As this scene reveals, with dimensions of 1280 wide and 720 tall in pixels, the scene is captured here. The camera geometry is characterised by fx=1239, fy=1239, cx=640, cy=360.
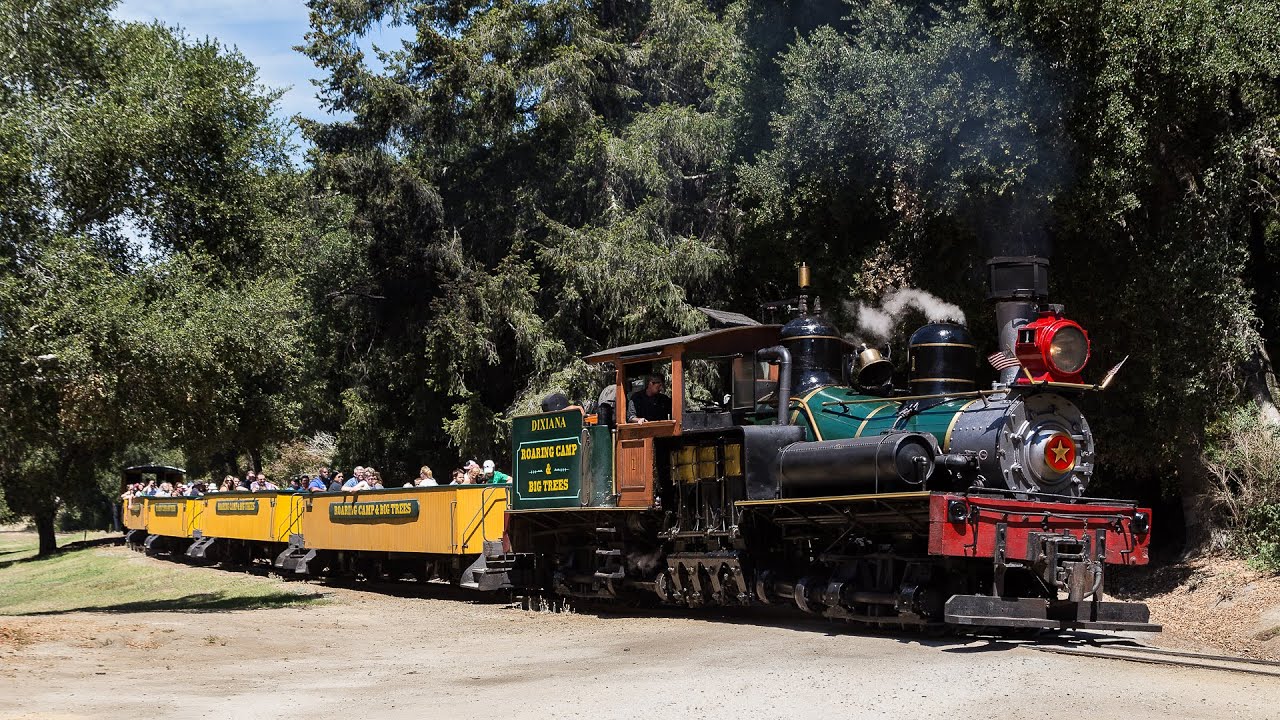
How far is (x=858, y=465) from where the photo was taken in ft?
36.7

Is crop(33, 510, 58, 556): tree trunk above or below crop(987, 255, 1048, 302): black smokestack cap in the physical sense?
below

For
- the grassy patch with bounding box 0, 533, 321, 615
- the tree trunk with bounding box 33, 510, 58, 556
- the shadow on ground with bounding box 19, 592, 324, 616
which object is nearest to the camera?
the shadow on ground with bounding box 19, 592, 324, 616

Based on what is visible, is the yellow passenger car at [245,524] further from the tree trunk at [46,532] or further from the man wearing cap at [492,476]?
the tree trunk at [46,532]

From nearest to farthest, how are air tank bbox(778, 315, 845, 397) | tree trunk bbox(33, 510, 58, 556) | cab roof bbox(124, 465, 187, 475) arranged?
1. air tank bbox(778, 315, 845, 397)
2. tree trunk bbox(33, 510, 58, 556)
3. cab roof bbox(124, 465, 187, 475)

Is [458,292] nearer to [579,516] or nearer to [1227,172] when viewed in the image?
[579,516]

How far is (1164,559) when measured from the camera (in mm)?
18750

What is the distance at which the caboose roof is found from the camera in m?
13.2

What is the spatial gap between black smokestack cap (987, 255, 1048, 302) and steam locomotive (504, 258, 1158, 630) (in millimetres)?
19

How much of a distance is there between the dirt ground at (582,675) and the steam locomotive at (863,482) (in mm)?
591

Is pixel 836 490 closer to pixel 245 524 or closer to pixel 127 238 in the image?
pixel 127 238

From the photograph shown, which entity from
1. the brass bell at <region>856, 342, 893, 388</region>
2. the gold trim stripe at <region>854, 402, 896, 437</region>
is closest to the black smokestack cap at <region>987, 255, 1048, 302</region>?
the gold trim stripe at <region>854, 402, 896, 437</region>

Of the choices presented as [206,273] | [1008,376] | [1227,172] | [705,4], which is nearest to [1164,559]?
[1227,172]

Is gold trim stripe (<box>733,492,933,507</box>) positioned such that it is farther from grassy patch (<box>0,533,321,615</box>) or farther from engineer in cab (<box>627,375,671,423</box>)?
grassy patch (<box>0,533,321,615</box>)

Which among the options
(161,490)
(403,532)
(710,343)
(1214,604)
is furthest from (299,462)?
(1214,604)
